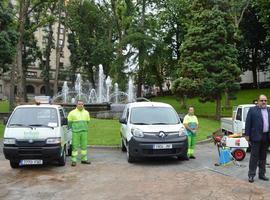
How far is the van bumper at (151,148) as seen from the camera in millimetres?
14655

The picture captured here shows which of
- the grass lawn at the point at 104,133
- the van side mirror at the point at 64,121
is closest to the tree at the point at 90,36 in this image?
the grass lawn at the point at 104,133

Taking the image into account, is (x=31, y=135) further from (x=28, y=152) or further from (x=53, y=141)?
(x=53, y=141)

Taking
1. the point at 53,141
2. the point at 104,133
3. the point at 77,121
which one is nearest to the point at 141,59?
the point at 104,133

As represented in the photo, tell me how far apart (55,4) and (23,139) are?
4145 cm

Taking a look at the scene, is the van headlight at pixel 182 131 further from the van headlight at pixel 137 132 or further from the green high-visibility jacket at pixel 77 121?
the green high-visibility jacket at pixel 77 121

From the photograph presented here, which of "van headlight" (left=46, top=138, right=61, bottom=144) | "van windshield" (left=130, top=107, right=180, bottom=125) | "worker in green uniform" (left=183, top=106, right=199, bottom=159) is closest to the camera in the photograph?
"van headlight" (left=46, top=138, right=61, bottom=144)

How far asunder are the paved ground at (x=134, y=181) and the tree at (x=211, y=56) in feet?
59.7

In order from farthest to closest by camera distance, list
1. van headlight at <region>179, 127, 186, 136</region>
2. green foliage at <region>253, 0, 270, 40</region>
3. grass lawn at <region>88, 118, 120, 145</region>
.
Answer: green foliage at <region>253, 0, 270, 40</region> < grass lawn at <region>88, 118, 120, 145</region> < van headlight at <region>179, 127, 186, 136</region>

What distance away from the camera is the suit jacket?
38.1ft

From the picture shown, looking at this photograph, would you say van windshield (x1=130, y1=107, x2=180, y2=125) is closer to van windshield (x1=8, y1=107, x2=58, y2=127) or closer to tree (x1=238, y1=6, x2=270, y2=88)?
van windshield (x1=8, y1=107, x2=58, y2=127)

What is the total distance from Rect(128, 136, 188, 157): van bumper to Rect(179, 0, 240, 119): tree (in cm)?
1876

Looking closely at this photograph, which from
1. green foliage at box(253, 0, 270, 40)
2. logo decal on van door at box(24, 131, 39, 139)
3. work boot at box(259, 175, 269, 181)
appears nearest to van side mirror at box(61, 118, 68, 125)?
logo decal on van door at box(24, 131, 39, 139)

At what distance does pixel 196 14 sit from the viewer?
34812 millimetres

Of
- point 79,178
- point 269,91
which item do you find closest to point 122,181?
point 79,178
